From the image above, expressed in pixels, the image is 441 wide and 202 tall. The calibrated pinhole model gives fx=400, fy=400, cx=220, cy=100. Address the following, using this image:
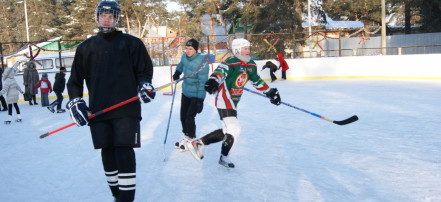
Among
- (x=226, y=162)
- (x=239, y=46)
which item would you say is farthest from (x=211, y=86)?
(x=226, y=162)

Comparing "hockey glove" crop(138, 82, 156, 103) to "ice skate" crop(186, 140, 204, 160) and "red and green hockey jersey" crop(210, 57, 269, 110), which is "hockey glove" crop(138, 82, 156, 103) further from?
"ice skate" crop(186, 140, 204, 160)

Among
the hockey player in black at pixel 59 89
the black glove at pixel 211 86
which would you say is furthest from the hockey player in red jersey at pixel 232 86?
the hockey player in black at pixel 59 89

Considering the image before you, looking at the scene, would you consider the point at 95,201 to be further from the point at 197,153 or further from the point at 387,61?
the point at 387,61

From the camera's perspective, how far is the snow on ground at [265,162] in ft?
11.1

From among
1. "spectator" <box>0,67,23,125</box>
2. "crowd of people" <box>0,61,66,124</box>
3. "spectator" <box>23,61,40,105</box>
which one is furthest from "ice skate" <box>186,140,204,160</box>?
"spectator" <box>23,61,40,105</box>

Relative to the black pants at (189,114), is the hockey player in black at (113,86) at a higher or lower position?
higher

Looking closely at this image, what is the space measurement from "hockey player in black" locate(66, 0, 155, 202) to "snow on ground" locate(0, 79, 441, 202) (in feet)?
2.96

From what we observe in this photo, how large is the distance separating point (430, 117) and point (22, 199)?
6.36m

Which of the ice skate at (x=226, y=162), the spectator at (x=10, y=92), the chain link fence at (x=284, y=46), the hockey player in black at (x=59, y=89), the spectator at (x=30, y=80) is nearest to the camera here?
the ice skate at (x=226, y=162)

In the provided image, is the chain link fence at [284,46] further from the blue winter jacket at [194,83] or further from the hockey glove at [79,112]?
the hockey glove at [79,112]

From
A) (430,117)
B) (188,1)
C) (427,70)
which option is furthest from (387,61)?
(188,1)

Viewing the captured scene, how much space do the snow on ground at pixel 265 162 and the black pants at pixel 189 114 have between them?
311 mm

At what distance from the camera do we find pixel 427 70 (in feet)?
46.8

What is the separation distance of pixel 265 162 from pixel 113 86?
7.67 feet
